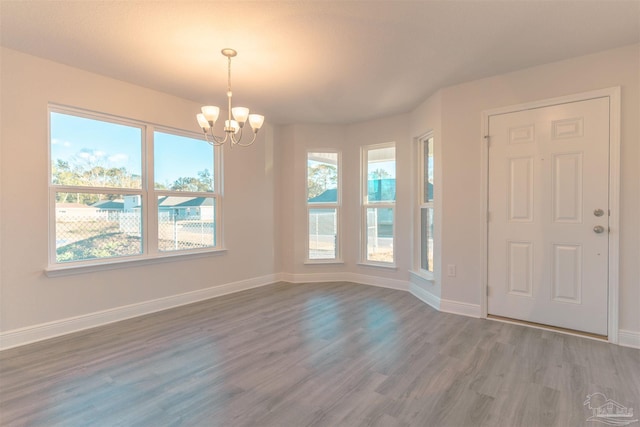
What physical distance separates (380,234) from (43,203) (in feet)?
13.1

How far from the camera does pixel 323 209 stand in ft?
17.0

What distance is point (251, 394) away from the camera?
6.66ft

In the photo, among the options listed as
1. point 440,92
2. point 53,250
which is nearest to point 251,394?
point 53,250

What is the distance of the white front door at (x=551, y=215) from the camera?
284 cm

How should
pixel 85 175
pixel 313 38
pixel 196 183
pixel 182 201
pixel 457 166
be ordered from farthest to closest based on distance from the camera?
pixel 196 183
pixel 182 201
pixel 457 166
pixel 85 175
pixel 313 38

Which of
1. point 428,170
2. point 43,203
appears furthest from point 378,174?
point 43,203

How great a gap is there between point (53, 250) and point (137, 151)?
1.27 meters

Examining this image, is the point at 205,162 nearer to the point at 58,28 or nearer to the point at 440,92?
the point at 58,28

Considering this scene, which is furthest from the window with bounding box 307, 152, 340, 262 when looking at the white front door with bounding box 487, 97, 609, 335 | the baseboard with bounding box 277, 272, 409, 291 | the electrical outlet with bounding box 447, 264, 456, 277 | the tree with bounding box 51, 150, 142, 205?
the tree with bounding box 51, 150, 142, 205
